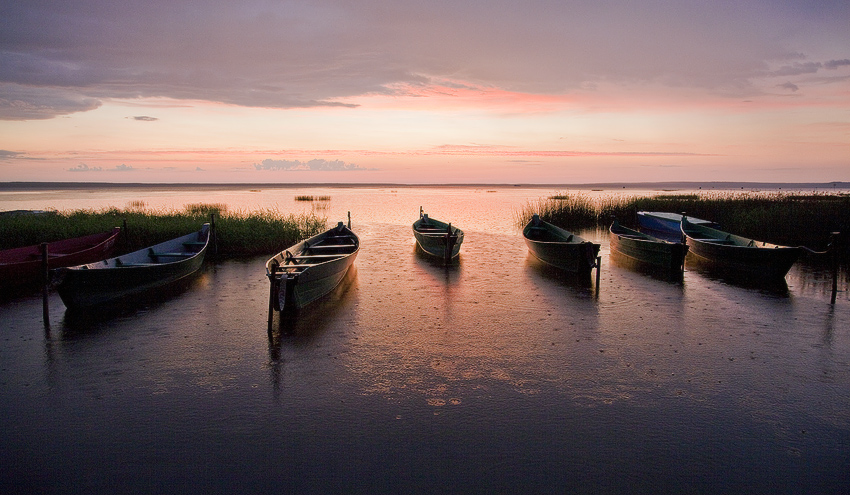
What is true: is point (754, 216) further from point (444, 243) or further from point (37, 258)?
point (37, 258)

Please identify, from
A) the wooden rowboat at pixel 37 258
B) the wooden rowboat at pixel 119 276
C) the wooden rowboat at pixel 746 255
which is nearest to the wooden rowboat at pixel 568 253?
the wooden rowboat at pixel 746 255

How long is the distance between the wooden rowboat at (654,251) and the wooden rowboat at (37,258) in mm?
17119

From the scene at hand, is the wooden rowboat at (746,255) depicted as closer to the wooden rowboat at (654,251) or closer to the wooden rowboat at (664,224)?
the wooden rowboat at (654,251)

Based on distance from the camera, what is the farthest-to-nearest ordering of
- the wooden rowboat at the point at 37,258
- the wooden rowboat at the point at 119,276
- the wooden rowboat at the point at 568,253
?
the wooden rowboat at the point at 568,253 < the wooden rowboat at the point at 37,258 < the wooden rowboat at the point at 119,276

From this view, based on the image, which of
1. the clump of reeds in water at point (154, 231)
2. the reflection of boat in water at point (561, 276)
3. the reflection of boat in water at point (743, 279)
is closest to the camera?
the reflection of boat in water at point (743, 279)

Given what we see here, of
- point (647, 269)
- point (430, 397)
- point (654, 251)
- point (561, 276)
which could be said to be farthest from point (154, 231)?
point (654, 251)

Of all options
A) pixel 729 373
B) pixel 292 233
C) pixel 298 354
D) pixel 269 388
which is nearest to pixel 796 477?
pixel 729 373

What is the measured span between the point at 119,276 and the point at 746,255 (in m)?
17.0

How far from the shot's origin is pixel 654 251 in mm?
15844

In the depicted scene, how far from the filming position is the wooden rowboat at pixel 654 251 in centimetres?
1505

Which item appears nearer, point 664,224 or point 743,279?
point 743,279

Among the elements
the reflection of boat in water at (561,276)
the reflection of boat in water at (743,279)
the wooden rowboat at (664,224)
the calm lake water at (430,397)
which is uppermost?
A: the wooden rowboat at (664,224)

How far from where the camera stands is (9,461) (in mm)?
4777

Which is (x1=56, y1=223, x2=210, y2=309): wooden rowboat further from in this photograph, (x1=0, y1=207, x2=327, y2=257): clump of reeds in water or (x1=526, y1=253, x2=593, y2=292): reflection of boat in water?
(x1=526, y1=253, x2=593, y2=292): reflection of boat in water
